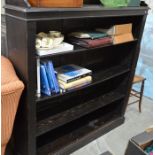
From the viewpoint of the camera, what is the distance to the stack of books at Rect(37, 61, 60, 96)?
1.53m

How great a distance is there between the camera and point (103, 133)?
7.64ft

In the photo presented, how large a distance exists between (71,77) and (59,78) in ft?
0.33

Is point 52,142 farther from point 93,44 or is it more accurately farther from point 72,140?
point 93,44

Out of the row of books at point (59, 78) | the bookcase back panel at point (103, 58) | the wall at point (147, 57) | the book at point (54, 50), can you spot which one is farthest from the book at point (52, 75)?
the wall at point (147, 57)

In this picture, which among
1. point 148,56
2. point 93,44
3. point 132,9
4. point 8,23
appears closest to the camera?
point 8,23

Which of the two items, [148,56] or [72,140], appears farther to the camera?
[148,56]

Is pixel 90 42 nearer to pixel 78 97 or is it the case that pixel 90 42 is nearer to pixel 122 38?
pixel 122 38

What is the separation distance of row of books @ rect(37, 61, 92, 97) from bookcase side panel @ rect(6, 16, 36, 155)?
114 mm

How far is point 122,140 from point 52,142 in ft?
2.57

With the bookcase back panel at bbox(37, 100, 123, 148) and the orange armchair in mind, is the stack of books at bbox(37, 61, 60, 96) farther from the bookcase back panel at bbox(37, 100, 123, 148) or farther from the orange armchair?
the bookcase back panel at bbox(37, 100, 123, 148)

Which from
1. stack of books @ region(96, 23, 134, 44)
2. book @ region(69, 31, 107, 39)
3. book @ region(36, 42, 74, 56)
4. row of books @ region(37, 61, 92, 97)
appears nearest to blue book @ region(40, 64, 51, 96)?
row of books @ region(37, 61, 92, 97)

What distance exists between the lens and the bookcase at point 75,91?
53.5 inches

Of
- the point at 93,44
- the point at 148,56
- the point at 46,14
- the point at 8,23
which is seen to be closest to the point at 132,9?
the point at 93,44

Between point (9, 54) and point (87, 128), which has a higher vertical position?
point (9, 54)
